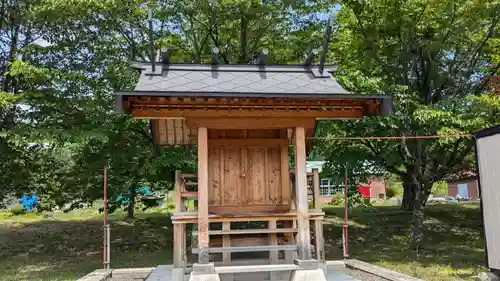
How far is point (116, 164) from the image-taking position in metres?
11.0

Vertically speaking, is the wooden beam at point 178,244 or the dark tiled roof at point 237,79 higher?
the dark tiled roof at point 237,79

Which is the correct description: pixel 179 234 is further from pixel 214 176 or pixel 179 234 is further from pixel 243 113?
pixel 243 113

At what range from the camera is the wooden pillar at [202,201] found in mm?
5504

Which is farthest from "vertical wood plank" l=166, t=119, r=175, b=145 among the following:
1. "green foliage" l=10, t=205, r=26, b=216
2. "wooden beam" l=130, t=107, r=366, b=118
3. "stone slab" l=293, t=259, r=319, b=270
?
"green foliage" l=10, t=205, r=26, b=216

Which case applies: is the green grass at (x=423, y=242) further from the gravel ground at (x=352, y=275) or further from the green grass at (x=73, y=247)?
the green grass at (x=73, y=247)

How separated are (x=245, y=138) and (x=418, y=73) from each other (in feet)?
24.7

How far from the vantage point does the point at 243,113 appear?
18.8ft

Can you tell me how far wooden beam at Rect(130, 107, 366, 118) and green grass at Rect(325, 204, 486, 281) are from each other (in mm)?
3767

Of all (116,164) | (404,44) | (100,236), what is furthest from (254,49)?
(100,236)

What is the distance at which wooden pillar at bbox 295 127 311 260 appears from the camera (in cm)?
571

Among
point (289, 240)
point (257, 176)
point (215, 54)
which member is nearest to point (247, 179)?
point (257, 176)

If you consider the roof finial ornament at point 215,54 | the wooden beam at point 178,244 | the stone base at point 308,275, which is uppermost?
the roof finial ornament at point 215,54

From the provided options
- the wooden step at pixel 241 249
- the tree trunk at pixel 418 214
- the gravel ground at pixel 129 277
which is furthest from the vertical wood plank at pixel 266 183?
the tree trunk at pixel 418 214

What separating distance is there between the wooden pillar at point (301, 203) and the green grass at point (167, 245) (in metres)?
3.31
